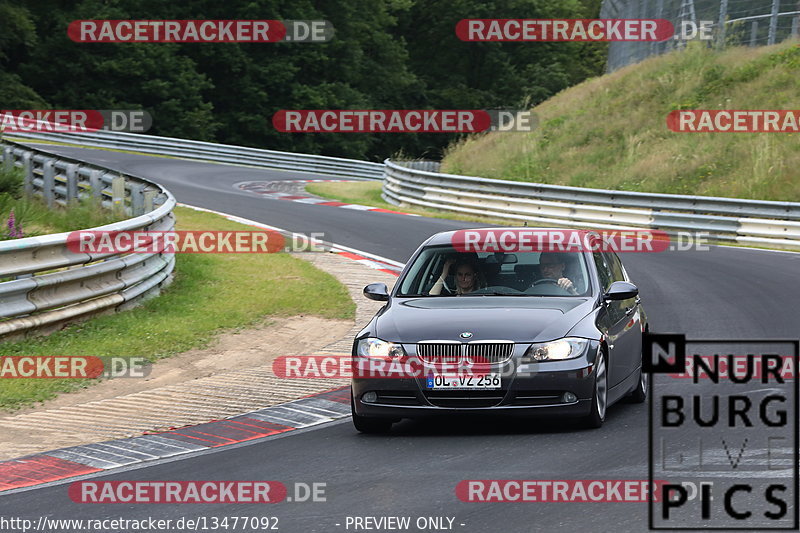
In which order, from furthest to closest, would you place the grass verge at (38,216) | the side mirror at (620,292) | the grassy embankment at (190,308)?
the grass verge at (38,216), the grassy embankment at (190,308), the side mirror at (620,292)

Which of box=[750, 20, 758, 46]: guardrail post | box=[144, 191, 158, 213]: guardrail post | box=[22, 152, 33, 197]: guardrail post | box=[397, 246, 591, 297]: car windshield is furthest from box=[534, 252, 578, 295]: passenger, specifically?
box=[750, 20, 758, 46]: guardrail post

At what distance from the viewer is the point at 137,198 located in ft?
61.1

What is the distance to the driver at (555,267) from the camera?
951 centimetres

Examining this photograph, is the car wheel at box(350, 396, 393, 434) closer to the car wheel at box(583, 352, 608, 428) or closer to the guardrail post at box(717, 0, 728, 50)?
the car wheel at box(583, 352, 608, 428)

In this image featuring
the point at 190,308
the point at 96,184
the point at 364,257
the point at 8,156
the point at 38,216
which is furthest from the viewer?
the point at 8,156

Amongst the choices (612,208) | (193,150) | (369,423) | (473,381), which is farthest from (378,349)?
(193,150)

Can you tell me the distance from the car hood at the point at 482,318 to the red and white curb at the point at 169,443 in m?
1.11

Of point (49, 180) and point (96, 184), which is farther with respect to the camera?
point (49, 180)

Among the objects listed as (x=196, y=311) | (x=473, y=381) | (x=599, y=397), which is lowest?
(x=196, y=311)

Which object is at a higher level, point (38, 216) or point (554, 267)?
point (554, 267)

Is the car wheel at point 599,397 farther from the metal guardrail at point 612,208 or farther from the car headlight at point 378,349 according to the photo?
the metal guardrail at point 612,208

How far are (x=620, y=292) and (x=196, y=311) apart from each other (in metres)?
Answer: 6.32

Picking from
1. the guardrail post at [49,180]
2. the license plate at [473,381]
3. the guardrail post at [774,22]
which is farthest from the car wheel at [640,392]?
the guardrail post at [774,22]

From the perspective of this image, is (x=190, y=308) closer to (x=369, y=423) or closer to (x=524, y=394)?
(x=369, y=423)
